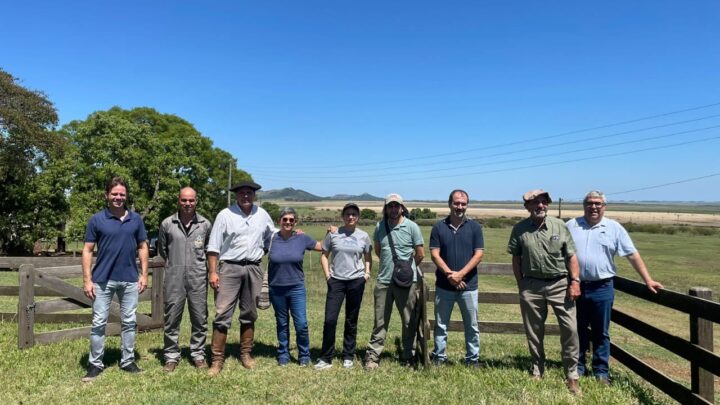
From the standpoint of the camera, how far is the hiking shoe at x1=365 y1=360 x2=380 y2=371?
5.57m

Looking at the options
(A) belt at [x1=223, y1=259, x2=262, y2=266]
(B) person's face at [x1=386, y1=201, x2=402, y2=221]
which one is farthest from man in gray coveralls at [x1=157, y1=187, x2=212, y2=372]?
(B) person's face at [x1=386, y1=201, x2=402, y2=221]

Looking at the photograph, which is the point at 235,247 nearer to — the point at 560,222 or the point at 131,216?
the point at 131,216

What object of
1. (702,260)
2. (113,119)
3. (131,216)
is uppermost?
(113,119)

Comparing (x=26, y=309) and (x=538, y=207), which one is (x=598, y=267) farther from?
(x=26, y=309)

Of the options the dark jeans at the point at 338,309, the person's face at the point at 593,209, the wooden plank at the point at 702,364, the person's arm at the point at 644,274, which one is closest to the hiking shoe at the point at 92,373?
the dark jeans at the point at 338,309

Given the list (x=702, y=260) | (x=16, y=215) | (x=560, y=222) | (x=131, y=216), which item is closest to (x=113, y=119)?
(x=16, y=215)

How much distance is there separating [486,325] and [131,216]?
Answer: 4.95 meters

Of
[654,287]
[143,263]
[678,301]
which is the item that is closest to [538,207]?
[654,287]

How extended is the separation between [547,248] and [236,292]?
361 cm

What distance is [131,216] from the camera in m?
5.41

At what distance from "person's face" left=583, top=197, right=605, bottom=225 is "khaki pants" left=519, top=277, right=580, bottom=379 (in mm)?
784

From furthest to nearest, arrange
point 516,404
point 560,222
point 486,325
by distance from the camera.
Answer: point 486,325
point 560,222
point 516,404

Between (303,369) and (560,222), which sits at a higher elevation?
(560,222)

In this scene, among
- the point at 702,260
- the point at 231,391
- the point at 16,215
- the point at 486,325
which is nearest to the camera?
the point at 231,391
